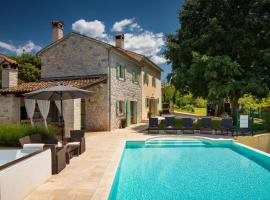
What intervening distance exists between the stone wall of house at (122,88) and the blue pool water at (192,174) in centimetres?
646

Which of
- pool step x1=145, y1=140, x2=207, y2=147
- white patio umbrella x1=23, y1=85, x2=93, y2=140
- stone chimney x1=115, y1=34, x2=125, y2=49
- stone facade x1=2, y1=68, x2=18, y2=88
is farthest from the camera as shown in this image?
stone chimney x1=115, y1=34, x2=125, y2=49

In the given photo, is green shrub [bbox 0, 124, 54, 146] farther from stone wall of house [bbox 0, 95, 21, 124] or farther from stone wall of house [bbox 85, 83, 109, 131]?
stone wall of house [bbox 85, 83, 109, 131]

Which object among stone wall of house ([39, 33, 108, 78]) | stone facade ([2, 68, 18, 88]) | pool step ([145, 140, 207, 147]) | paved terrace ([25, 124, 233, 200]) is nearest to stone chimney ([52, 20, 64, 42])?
stone wall of house ([39, 33, 108, 78])

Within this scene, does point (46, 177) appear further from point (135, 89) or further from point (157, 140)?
point (135, 89)

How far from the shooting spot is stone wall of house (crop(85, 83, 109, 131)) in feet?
61.4

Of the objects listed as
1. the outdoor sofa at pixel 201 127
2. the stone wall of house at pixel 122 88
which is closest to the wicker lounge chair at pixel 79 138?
the outdoor sofa at pixel 201 127

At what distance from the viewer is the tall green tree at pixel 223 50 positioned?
1823 centimetres

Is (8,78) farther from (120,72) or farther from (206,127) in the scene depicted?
(206,127)

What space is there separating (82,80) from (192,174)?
1198cm

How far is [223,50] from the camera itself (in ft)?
66.5

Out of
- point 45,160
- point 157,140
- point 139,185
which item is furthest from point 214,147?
point 45,160

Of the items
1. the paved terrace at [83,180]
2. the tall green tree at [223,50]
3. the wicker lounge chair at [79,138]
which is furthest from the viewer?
the tall green tree at [223,50]

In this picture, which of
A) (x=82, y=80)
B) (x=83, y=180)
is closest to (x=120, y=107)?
(x=82, y=80)

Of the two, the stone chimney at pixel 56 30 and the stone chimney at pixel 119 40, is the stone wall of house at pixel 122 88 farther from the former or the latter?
the stone chimney at pixel 56 30
